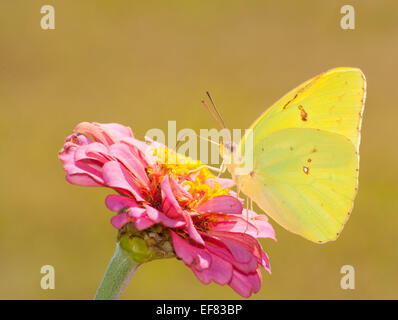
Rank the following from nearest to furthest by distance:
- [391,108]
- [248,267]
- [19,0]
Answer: [248,267], [391,108], [19,0]

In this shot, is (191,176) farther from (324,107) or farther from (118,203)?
(324,107)

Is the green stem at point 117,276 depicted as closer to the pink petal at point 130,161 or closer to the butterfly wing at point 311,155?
the pink petal at point 130,161

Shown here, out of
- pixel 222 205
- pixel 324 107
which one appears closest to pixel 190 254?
pixel 222 205

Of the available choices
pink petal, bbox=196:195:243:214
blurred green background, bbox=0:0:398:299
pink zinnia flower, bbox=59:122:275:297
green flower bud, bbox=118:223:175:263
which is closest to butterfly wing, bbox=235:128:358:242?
pink zinnia flower, bbox=59:122:275:297

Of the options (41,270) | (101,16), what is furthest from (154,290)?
(101,16)

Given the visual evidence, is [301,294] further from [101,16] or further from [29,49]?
[101,16]
